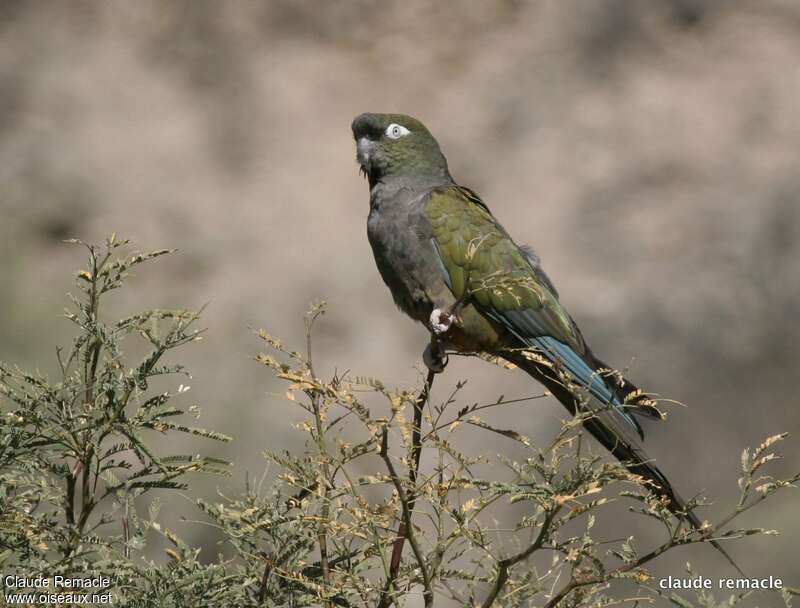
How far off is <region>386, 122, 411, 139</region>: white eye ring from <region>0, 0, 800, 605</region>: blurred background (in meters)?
2.50

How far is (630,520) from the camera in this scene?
540 centimetres

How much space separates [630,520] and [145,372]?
13.4 feet

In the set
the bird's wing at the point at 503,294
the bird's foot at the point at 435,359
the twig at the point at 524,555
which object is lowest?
the twig at the point at 524,555

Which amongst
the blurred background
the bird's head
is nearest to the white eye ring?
the bird's head

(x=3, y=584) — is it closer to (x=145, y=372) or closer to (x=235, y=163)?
(x=145, y=372)

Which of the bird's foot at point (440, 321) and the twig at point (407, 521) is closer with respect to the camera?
the twig at point (407, 521)

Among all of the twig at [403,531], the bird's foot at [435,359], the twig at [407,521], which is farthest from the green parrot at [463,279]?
the twig at [407,521]

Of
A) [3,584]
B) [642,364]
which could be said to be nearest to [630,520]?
[642,364]

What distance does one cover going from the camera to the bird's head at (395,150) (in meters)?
3.42

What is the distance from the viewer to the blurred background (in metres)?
6.27

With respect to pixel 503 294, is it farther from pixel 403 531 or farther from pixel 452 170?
pixel 452 170

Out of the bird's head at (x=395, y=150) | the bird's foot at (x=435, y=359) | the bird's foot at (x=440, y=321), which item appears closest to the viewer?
the bird's foot at (x=435, y=359)

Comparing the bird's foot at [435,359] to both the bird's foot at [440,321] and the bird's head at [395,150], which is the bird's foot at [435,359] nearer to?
the bird's foot at [440,321]

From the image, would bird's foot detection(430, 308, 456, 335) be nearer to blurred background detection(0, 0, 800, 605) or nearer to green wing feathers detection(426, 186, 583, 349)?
green wing feathers detection(426, 186, 583, 349)
